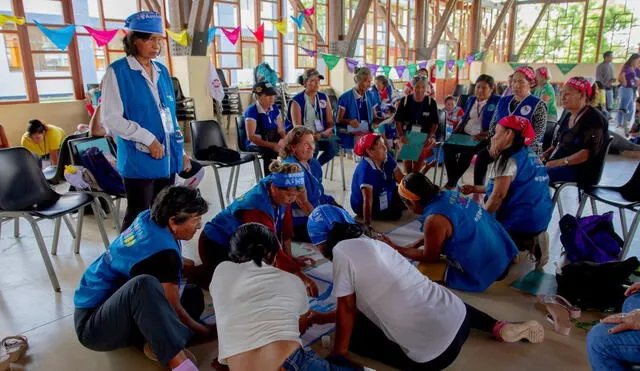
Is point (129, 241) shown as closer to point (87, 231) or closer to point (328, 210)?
point (328, 210)

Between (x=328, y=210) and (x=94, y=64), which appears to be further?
(x=94, y=64)

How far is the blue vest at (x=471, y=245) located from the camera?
232 centimetres

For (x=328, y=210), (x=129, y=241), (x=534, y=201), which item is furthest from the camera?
(x=534, y=201)

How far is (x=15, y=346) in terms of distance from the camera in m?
1.97

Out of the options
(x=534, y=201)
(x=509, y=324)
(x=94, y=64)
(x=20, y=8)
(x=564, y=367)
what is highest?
(x=20, y=8)

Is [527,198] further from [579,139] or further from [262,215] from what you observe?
[262,215]

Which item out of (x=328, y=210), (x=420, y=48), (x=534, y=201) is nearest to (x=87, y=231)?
(x=328, y=210)

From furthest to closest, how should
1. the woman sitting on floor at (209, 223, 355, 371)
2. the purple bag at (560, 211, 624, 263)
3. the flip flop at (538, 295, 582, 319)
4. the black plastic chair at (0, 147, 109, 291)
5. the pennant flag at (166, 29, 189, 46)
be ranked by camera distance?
the pennant flag at (166, 29, 189, 46), the purple bag at (560, 211, 624, 263), the black plastic chair at (0, 147, 109, 291), the flip flop at (538, 295, 582, 319), the woman sitting on floor at (209, 223, 355, 371)

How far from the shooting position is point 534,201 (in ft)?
9.33

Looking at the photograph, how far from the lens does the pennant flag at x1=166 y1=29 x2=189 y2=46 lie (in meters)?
7.07

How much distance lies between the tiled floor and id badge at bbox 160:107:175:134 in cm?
99

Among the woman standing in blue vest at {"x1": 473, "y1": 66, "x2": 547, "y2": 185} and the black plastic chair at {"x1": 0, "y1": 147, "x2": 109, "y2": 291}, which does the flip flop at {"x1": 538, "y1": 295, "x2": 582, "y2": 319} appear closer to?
the woman standing in blue vest at {"x1": 473, "y1": 66, "x2": 547, "y2": 185}

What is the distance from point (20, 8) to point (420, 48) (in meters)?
10.1

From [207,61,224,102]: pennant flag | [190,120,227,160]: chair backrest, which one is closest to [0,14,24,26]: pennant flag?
[207,61,224,102]: pennant flag
